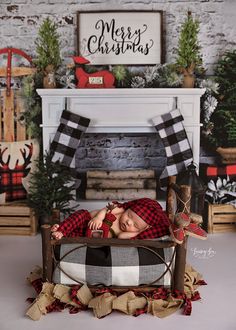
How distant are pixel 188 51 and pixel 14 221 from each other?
2.13 metres

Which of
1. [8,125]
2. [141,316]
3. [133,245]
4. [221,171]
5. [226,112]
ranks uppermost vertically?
[226,112]

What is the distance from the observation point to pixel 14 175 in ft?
15.7

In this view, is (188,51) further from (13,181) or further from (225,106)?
(13,181)

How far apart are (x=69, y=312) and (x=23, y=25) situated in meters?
3.09

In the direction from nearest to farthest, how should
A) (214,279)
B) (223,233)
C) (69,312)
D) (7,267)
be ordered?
(69,312) < (214,279) < (7,267) < (223,233)

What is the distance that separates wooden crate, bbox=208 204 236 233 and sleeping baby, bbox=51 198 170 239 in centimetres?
153

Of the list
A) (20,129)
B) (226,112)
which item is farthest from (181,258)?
(20,129)

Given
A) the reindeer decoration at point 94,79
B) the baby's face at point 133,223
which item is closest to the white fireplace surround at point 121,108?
the reindeer decoration at point 94,79

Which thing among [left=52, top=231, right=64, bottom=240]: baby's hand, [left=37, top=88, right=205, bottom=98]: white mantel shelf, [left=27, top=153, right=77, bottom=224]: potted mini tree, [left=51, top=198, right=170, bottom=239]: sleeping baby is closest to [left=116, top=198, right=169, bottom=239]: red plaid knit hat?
[left=51, top=198, right=170, bottom=239]: sleeping baby

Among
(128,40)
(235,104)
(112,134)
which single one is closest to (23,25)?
Answer: (128,40)

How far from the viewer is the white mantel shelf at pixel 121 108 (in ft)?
14.9

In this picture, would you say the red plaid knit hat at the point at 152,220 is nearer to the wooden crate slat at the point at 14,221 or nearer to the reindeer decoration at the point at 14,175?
the wooden crate slat at the point at 14,221

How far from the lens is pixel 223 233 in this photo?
14.7 feet

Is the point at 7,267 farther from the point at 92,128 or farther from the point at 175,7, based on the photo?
the point at 175,7
